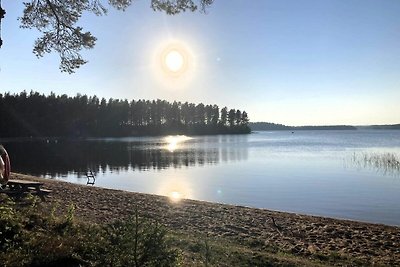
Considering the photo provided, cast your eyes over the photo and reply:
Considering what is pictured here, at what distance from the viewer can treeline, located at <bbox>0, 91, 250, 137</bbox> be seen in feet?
396

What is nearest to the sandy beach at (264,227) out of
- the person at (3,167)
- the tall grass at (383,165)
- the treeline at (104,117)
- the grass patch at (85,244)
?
the grass patch at (85,244)

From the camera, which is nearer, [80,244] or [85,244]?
[85,244]

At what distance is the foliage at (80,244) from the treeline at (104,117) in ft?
392

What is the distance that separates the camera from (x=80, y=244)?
5.82 meters

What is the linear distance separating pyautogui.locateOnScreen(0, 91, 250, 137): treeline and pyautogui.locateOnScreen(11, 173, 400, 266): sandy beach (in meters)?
109

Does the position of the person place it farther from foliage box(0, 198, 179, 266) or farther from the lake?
the lake

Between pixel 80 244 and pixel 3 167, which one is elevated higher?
pixel 3 167

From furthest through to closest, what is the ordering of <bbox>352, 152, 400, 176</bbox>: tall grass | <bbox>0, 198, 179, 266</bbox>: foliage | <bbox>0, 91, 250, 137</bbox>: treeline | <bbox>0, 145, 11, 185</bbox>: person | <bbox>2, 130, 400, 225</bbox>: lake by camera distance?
<bbox>0, 91, 250, 137</bbox>: treeline
<bbox>352, 152, 400, 176</bbox>: tall grass
<bbox>2, 130, 400, 225</bbox>: lake
<bbox>0, 145, 11, 185</bbox>: person
<bbox>0, 198, 179, 266</bbox>: foliage

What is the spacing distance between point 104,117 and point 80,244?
14987 centimetres

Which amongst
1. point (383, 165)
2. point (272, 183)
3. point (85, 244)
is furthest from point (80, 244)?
point (383, 165)

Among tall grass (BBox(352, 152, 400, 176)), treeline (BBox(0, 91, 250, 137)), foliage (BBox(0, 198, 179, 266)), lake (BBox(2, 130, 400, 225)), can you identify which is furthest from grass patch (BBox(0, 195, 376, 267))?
treeline (BBox(0, 91, 250, 137))

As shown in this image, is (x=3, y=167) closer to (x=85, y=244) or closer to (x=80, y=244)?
(x=80, y=244)

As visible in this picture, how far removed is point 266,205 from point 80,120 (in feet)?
409

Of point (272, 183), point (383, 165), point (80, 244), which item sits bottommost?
point (272, 183)
